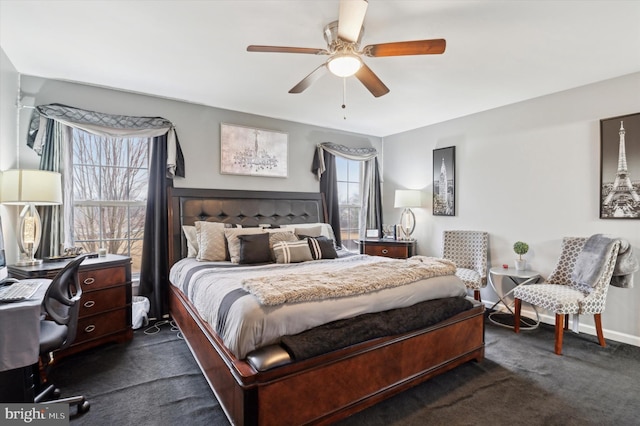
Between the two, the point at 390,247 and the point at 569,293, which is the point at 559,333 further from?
the point at 390,247

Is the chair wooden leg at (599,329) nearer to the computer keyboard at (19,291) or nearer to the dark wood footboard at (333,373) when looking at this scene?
the dark wood footboard at (333,373)

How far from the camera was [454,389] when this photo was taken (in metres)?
2.24

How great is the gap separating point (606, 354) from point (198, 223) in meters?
4.16

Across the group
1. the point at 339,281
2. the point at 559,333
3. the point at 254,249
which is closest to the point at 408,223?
the point at 559,333

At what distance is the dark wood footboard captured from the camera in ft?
5.21

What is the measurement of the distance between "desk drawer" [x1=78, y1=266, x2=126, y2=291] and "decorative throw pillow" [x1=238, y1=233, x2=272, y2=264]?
1.11 meters

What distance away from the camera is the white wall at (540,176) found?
312 centimetres

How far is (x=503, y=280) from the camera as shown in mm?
3961

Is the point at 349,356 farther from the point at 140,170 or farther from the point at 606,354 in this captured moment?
the point at 140,170

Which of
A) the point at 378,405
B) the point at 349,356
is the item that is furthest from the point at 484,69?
the point at 378,405

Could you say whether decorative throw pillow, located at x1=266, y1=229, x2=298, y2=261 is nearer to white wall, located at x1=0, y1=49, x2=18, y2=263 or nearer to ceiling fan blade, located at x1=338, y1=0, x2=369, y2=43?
ceiling fan blade, located at x1=338, y1=0, x2=369, y2=43

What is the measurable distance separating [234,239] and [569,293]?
10.8ft

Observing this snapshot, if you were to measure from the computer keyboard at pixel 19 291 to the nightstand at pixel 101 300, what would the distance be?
0.48 m

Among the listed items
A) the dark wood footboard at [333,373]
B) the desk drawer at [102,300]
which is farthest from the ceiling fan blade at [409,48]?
the desk drawer at [102,300]
